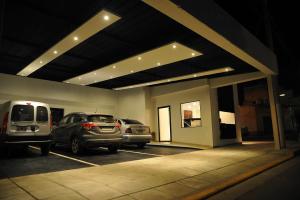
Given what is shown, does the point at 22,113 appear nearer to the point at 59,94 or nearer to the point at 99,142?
the point at 99,142

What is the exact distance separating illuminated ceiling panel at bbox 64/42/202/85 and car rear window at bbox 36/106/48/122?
3.60 metres

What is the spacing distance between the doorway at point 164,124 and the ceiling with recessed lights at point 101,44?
368 centimetres

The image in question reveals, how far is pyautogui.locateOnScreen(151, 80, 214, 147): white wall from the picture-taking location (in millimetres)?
12602

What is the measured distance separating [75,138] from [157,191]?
17.3 feet

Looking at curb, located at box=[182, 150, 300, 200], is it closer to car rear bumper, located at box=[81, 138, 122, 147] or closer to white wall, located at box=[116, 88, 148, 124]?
car rear bumper, located at box=[81, 138, 122, 147]

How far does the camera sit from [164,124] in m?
16.1

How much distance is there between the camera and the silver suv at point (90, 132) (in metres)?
7.75

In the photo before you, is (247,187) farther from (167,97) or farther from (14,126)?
(167,97)

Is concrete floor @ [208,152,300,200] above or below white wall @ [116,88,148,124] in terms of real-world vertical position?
below

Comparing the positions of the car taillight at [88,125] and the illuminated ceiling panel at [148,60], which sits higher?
the illuminated ceiling panel at [148,60]

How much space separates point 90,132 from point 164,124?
8.92 metres

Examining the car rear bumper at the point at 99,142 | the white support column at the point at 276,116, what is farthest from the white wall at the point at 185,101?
the car rear bumper at the point at 99,142

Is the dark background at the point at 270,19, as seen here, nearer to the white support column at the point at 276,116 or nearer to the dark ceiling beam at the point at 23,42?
the white support column at the point at 276,116

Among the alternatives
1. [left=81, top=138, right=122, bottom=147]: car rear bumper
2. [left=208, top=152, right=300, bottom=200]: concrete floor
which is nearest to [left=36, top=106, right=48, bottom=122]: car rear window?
[left=81, top=138, right=122, bottom=147]: car rear bumper
